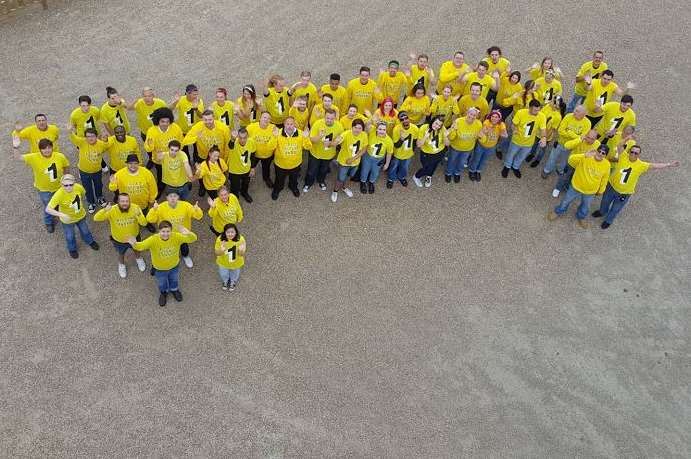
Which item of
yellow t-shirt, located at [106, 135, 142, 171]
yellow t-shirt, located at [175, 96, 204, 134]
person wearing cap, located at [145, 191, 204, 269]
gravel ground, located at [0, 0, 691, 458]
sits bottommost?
gravel ground, located at [0, 0, 691, 458]

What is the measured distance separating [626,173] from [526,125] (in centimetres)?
187

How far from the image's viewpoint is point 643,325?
28.7 ft

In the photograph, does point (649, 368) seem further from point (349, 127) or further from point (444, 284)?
point (349, 127)

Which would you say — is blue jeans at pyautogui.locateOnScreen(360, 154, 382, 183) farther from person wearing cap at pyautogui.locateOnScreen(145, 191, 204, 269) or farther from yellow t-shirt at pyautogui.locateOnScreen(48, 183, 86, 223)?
yellow t-shirt at pyautogui.locateOnScreen(48, 183, 86, 223)

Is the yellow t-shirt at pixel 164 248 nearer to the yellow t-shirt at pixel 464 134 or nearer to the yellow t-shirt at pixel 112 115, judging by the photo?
the yellow t-shirt at pixel 112 115

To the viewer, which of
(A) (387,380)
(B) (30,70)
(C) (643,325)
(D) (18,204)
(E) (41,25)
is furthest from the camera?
(E) (41,25)

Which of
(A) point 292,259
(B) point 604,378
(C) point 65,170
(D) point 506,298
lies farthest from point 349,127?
(B) point 604,378

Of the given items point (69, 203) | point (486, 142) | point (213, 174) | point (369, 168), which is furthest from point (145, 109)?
point (486, 142)

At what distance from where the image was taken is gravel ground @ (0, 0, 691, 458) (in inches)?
285

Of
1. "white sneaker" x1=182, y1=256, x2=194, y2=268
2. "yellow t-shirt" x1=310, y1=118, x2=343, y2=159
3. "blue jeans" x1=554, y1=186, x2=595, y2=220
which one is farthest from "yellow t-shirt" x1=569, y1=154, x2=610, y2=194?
"white sneaker" x1=182, y1=256, x2=194, y2=268

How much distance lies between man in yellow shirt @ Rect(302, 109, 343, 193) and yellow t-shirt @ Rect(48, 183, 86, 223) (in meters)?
3.73

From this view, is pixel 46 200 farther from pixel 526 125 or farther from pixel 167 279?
pixel 526 125

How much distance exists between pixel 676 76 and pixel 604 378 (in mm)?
9321

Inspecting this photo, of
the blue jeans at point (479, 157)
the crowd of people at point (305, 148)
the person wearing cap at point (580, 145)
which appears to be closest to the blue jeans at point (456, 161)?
the crowd of people at point (305, 148)
